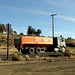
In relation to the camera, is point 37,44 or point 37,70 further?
point 37,44

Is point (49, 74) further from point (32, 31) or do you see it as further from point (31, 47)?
point (32, 31)

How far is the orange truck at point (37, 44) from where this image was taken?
27.7 m

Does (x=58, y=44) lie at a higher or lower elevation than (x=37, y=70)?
higher

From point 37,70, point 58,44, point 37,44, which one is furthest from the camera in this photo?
point 58,44

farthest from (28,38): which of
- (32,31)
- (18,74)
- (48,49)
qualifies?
(32,31)

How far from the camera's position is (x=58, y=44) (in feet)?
103

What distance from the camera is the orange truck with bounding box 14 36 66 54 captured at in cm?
2773

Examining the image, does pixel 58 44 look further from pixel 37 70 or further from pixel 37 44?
pixel 37 70

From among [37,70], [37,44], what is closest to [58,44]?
[37,44]

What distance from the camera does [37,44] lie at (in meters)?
29.4

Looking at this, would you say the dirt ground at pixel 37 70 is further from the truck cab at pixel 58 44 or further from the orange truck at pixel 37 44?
the truck cab at pixel 58 44

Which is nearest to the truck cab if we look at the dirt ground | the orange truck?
the orange truck

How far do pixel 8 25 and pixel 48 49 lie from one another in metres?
15.0

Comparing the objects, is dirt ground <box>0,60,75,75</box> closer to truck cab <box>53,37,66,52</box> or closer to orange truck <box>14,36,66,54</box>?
orange truck <box>14,36,66,54</box>
